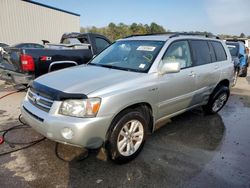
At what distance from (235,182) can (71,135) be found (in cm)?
215

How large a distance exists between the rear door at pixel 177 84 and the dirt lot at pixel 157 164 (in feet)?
2.03

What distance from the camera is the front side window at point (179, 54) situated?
13.2ft

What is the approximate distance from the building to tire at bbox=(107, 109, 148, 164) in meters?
18.0

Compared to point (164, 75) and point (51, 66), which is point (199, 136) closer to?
point (164, 75)

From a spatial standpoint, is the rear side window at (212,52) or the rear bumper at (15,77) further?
the rear bumper at (15,77)

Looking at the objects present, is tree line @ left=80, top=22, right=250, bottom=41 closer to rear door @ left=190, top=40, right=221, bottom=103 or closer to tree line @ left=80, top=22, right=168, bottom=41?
tree line @ left=80, top=22, right=168, bottom=41

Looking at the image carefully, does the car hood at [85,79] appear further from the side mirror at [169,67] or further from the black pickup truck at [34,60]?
the black pickup truck at [34,60]

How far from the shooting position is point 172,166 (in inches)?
132

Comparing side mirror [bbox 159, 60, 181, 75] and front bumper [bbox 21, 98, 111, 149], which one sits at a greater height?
side mirror [bbox 159, 60, 181, 75]

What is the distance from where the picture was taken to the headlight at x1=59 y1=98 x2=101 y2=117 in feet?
9.39

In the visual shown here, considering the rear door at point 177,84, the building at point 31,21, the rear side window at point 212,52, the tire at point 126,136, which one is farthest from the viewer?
the building at point 31,21

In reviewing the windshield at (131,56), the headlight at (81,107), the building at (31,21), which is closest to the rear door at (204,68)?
the windshield at (131,56)

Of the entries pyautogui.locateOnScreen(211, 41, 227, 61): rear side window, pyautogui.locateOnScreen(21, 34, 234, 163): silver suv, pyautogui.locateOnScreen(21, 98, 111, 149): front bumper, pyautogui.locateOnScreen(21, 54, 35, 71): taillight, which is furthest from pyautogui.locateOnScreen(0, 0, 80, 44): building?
pyautogui.locateOnScreen(21, 98, 111, 149): front bumper

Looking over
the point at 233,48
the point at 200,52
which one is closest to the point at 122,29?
the point at 233,48
